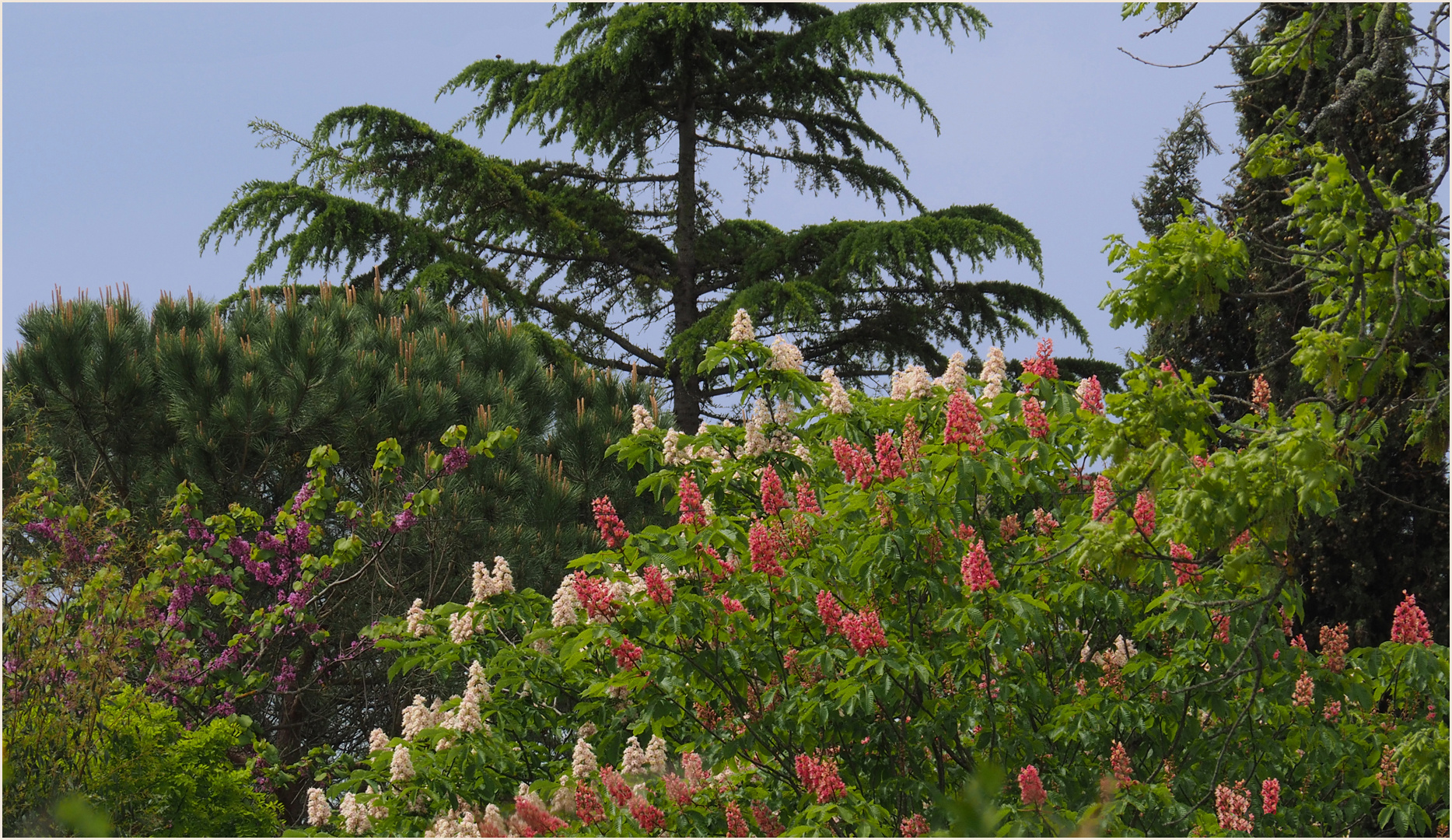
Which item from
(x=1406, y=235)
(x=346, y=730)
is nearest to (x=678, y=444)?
(x=1406, y=235)

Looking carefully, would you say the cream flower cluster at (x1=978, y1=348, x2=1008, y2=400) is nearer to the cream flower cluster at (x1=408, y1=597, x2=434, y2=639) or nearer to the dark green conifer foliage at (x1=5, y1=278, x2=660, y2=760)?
the cream flower cluster at (x1=408, y1=597, x2=434, y2=639)

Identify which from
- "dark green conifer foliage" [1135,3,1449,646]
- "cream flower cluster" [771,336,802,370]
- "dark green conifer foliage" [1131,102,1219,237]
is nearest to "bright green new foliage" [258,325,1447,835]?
"cream flower cluster" [771,336,802,370]

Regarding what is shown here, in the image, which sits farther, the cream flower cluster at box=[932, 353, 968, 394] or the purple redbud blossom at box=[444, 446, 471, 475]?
the purple redbud blossom at box=[444, 446, 471, 475]

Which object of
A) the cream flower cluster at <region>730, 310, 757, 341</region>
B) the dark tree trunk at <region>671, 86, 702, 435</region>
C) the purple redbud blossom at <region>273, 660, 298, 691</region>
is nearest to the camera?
the cream flower cluster at <region>730, 310, 757, 341</region>

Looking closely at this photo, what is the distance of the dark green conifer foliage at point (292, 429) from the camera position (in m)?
9.24

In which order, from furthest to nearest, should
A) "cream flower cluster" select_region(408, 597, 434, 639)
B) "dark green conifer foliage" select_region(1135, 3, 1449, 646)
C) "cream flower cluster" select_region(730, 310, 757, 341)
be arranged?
"dark green conifer foliage" select_region(1135, 3, 1449, 646), "cream flower cluster" select_region(408, 597, 434, 639), "cream flower cluster" select_region(730, 310, 757, 341)

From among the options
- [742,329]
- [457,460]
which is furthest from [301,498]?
[742,329]

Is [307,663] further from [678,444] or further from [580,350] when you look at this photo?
[580,350]

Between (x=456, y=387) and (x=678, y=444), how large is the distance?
5.74 m

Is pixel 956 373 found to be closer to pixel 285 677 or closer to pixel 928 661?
pixel 928 661

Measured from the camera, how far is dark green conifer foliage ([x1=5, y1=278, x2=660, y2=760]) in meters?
9.24

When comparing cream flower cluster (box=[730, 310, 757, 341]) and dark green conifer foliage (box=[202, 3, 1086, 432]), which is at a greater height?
dark green conifer foliage (box=[202, 3, 1086, 432])

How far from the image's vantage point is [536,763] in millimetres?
5266

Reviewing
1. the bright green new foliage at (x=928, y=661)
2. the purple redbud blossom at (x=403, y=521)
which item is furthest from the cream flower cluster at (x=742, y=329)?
the purple redbud blossom at (x=403, y=521)
